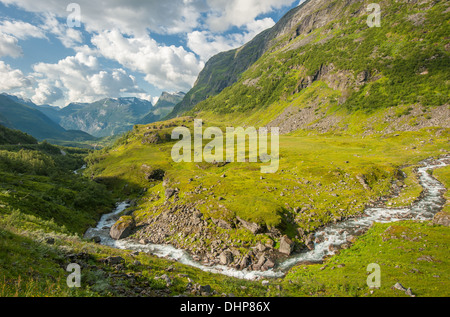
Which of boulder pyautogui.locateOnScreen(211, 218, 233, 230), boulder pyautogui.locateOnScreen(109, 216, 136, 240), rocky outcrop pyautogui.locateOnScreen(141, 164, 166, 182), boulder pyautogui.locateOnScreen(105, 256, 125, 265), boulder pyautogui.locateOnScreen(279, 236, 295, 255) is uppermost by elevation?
rocky outcrop pyautogui.locateOnScreen(141, 164, 166, 182)

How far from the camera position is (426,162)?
226ft

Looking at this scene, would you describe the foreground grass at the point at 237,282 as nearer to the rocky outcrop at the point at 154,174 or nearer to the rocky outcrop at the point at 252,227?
the rocky outcrop at the point at 252,227

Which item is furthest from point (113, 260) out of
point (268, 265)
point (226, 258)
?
point (268, 265)

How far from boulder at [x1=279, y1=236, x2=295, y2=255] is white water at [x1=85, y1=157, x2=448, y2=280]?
1155mm

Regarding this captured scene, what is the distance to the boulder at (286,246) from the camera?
33.7m

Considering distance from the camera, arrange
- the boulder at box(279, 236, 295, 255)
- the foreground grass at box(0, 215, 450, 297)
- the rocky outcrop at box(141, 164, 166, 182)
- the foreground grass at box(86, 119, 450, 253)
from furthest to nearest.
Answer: the rocky outcrop at box(141, 164, 166, 182) → the foreground grass at box(86, 119, 450, 253) → the boulder at box(279, 236, 295, 255) → the foreground grass at box(0, 215, 450, 297)

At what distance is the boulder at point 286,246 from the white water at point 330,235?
116 centimetres

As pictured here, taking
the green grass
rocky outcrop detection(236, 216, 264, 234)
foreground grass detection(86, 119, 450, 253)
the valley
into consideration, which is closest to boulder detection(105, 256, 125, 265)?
the valley

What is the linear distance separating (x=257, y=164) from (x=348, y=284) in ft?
204

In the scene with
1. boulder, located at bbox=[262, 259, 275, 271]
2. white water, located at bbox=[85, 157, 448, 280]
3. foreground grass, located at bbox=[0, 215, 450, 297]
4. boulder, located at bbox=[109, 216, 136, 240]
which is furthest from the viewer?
boulder, located at bbox=[109, 216, 136, 240]

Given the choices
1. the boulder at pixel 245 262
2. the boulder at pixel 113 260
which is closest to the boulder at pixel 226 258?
the boulder at pixel 245 262

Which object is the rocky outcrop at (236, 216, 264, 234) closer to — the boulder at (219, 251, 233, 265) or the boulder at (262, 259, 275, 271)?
the boulder at (219, 251, 233, 265)

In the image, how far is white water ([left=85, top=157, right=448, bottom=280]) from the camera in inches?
1228

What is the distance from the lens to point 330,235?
36781mm
